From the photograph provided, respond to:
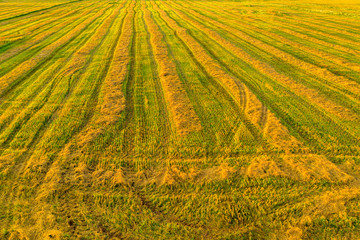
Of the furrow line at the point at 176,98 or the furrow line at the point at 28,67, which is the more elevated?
the furrow line at the point at 28,67

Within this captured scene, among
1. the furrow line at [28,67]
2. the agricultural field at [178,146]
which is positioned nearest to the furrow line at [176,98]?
the agricultural field at [178,146]

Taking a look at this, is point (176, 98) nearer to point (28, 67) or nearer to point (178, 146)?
point (178, 146)

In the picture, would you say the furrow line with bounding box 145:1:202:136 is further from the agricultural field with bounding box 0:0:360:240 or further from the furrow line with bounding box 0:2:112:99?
the furrow line with bounding box 0:2:112:99

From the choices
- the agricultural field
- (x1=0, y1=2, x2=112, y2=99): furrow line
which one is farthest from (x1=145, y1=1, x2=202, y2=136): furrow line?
(x1=0, y1=2, x2=112, y2=99): furrow line

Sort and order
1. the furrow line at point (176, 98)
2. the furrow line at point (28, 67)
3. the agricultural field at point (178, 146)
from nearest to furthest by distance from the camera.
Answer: the agricultural field at point (178, 146) < the furrow line at point (176, 98) < the furrow line at point (28, 67)

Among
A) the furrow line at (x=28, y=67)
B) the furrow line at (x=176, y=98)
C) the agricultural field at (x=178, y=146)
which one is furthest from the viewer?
the furrow line at (x=28, y=67)

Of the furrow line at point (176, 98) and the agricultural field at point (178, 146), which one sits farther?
the furrow line at point (176, 98)

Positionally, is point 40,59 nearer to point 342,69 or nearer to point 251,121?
point 251,121

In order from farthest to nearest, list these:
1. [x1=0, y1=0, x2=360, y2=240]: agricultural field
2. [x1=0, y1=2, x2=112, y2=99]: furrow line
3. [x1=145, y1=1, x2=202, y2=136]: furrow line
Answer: [x1=0, y1=2, x2=112, y2=99]: furrow line
[x1=145, y1=1, x2=202, y2=136]: furrow line
[x1=0, y1=0, x2=360, y2=240]: agricultural field

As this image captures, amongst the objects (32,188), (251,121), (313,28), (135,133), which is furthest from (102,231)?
(313,28)

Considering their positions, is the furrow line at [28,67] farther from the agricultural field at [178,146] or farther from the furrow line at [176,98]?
the furrow line at [176,98]
